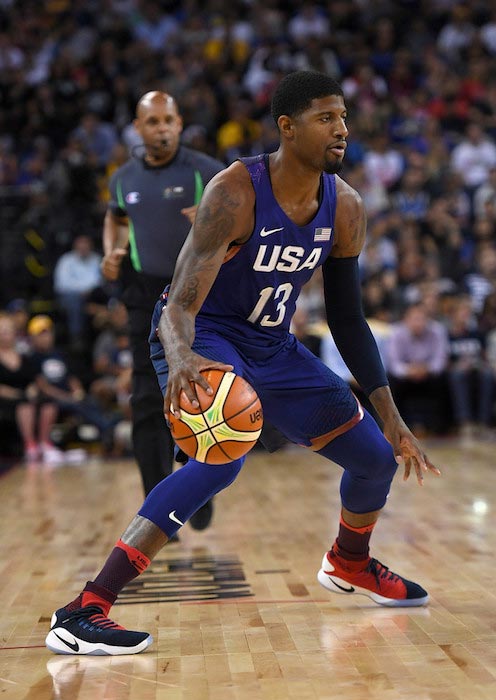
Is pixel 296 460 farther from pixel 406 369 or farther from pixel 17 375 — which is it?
pixel 17 375

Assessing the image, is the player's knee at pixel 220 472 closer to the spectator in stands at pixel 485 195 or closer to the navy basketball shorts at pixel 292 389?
the navy basketball shorts at pixel 292 389

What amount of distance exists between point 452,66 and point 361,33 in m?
1.62

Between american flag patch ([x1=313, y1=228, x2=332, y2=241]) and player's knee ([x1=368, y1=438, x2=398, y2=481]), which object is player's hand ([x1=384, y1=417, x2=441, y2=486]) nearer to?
player's knee ([x1=368, y1=438, x2=398, y2=481])

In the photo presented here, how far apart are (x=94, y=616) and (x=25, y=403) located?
26.2 feet

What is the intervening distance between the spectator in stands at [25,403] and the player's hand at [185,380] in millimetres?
8067

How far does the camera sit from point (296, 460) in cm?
1047

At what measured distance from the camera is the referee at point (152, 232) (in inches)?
213

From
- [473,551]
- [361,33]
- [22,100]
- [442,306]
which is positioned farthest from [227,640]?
[361,33]

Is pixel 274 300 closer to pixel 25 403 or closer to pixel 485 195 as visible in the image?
pixel 25 403

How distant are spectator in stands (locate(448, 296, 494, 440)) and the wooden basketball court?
4.05m

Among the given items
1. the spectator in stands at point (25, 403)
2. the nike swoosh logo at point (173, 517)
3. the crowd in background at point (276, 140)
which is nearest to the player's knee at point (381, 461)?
the nike swoosh logo at point (173, 517)

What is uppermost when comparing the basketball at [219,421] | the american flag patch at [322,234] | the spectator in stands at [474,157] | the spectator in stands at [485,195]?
the spectator in stands at [474,157]

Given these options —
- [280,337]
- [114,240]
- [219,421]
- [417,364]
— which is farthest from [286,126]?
[417,364]

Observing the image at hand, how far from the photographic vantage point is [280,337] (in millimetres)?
3928
